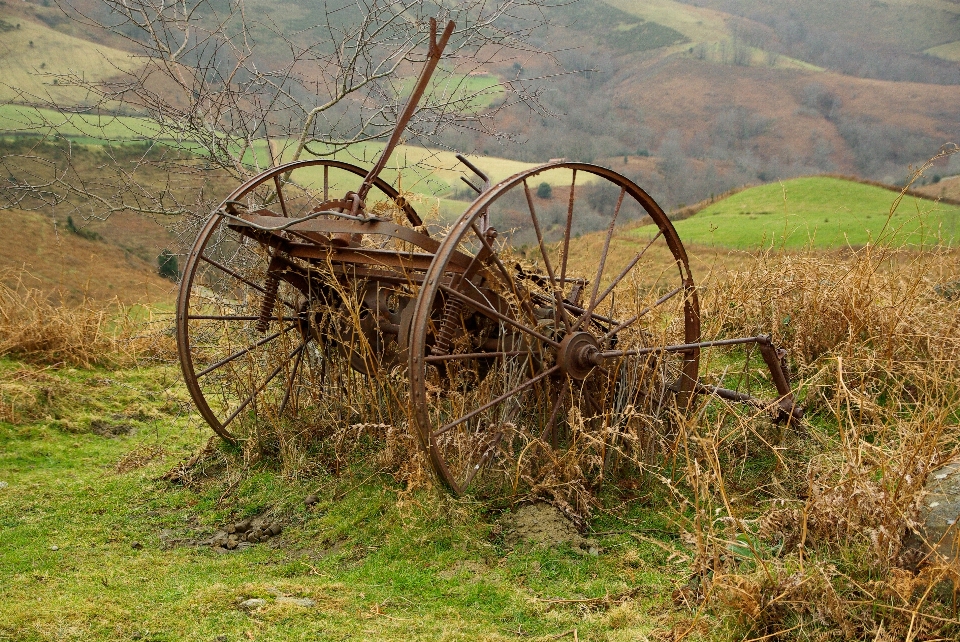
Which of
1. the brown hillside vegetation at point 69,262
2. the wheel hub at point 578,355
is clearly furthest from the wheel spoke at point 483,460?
the brown hillside vegetation at point 69,262

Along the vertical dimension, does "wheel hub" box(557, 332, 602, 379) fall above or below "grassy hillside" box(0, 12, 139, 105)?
below

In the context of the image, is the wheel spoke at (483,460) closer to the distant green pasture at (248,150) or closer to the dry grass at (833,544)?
the dry grass at (833,544)

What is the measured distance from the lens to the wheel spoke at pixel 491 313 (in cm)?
360

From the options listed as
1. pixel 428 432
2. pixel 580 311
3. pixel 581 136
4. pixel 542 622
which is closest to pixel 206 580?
pixel 428 432

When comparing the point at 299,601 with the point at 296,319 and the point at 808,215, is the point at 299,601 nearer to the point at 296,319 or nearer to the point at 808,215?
the point at 296,319

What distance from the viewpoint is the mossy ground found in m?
2.90

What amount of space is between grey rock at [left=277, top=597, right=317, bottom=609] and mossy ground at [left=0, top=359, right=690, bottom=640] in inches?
1.1

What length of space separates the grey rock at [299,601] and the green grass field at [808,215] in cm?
947

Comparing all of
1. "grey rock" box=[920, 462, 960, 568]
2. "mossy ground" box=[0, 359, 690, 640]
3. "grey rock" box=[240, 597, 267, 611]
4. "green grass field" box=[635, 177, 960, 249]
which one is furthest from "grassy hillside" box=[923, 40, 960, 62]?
"grey rock" box=[240, 597, 267, 611]

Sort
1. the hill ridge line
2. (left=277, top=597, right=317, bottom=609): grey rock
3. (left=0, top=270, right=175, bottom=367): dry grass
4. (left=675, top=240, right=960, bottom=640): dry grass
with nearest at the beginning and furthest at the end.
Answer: (left=675, top=240, right=960, bottom=640): dry grass, (left=277, top=597, right=317, bottom=609): grey rock, (left=0, top=270, right=175, bottom=367): dry grass, the hill ridge line

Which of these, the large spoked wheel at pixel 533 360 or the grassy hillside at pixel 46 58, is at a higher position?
the grassy hillside at pixel 46 58

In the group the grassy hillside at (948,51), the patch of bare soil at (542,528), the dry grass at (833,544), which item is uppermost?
the grassy hillside at (948,51)

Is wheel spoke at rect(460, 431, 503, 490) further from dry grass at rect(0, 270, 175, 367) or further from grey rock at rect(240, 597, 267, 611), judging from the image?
dry grass at rect(0, 270, 175, 367)

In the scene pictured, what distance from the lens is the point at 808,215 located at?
14359 mm
